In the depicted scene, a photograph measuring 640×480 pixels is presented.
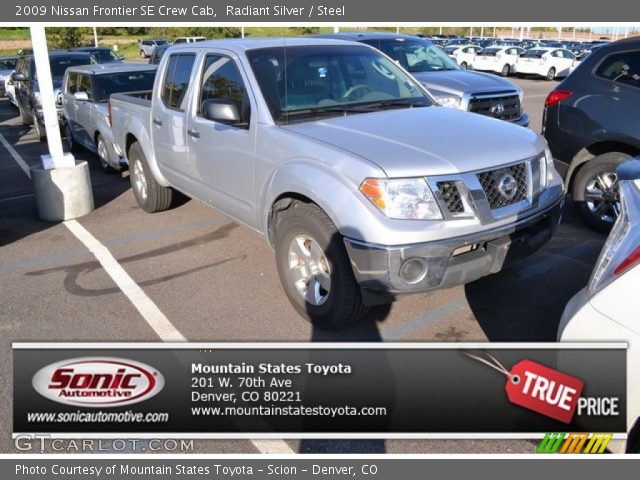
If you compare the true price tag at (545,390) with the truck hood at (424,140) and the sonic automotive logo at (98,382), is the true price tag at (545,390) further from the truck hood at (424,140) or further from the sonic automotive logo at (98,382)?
the sonic automotive logo at (98,382)

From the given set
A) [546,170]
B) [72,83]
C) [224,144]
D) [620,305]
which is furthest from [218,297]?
[72,83]

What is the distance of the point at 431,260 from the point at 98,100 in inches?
292

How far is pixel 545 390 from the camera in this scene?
2.59m

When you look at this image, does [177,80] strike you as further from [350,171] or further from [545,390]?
[545,390]

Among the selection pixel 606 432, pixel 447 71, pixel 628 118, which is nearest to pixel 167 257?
pixel 606 432

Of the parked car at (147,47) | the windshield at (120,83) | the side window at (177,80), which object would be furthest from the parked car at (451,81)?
the parked car at (147,47)

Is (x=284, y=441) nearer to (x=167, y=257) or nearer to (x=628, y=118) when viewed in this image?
(x=167, y=257)

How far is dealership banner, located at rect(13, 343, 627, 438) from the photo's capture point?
310 centimetres

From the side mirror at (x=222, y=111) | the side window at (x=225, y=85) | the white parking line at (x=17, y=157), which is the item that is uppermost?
the side window at (x=225, y=85)

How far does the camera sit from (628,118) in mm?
5402

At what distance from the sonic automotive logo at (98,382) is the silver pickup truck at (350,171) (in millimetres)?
1275

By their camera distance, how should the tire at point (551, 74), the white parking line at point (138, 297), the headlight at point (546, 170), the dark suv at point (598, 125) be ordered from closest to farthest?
1. the white parking line at point (138, 297)
2. the headlight at point (546, 170)
3. the dark suv at point (598, 125)
4. the tire at point (551, 74)

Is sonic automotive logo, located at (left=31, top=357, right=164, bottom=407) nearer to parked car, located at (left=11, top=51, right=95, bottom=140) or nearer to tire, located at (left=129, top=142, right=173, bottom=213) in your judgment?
tire, located at (left=129, top=142, right=173, bottom=213)

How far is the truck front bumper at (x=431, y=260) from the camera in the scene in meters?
3.46
